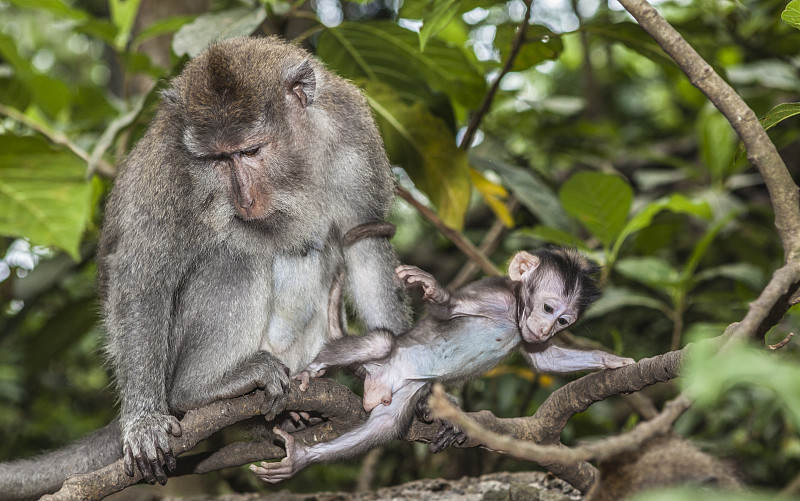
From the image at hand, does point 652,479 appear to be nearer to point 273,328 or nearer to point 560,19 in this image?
point 273,328

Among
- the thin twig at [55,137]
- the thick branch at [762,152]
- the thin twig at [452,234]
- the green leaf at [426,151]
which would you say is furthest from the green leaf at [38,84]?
the thick branch at [762,152]

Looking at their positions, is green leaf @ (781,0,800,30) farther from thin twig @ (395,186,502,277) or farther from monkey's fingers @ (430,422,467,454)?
thin twig @ (395,186,502,277)

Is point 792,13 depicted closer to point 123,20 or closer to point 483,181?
point 483,181

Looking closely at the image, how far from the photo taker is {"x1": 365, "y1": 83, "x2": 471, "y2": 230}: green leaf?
12.8 ft

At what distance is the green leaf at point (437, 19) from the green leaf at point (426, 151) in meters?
0.81

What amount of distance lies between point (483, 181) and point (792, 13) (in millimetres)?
2088

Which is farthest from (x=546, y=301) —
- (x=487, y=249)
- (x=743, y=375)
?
(x=743, y=375)

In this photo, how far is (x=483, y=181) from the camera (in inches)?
168

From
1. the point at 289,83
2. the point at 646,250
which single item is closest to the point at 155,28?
the point at 289,83

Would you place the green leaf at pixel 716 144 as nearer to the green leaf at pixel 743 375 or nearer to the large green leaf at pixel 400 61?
the large green leaf at pixel 400 61

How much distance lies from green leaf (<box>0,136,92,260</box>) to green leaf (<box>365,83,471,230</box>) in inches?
64.8

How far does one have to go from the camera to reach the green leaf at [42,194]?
146 inches

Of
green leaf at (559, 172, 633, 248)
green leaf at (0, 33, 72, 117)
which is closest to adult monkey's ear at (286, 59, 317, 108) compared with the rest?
green leaf at (559, 172, 633, 248)

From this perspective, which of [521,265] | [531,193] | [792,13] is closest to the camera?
[792,13]
